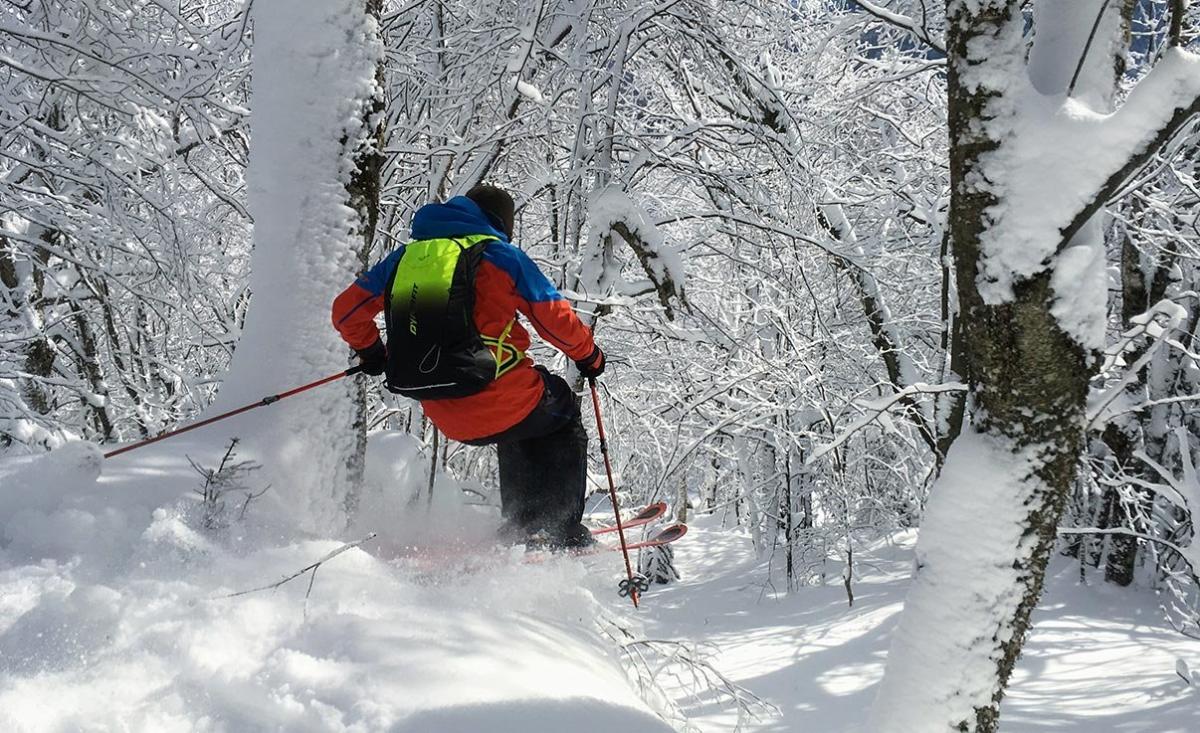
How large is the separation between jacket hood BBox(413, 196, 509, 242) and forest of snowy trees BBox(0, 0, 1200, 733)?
0.69ft

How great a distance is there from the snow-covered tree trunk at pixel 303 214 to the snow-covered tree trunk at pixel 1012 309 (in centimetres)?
218

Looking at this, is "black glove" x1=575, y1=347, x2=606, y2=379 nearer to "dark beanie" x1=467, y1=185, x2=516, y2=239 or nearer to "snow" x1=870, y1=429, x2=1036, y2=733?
"dark beanie" x1=467, y1=185, x2=516, y2=239

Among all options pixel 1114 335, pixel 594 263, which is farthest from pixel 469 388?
pixel 1114 335

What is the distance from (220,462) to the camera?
9.54 ft

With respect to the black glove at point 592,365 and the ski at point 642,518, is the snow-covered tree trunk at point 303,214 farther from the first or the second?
the ski at point 642,518

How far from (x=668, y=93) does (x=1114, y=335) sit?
17.2ft

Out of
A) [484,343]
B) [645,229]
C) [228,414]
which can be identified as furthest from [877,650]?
[228,414]

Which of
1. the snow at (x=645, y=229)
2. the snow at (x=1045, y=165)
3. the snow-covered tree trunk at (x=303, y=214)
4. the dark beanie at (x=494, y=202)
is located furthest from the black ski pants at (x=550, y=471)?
the snow at (x=1045, y=165)

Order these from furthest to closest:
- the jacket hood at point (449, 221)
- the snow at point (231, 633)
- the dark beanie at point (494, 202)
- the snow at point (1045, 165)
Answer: the dark beanie at point (494, 202)
the jacket hood at point (449, 221)
the snow at point (1045, 165)
the snow at point (231, 633)

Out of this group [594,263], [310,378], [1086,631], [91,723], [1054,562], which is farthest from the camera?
[1054,562]

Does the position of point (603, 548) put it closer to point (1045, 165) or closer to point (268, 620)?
point (268, 620)

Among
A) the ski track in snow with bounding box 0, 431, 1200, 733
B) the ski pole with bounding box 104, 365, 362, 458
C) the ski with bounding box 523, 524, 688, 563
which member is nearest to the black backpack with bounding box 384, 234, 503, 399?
the ski pole with bounding box 104, 365, 362, 458

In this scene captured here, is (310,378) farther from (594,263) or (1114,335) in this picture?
(1114,335)

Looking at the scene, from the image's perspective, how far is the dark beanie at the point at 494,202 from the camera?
3.48m
